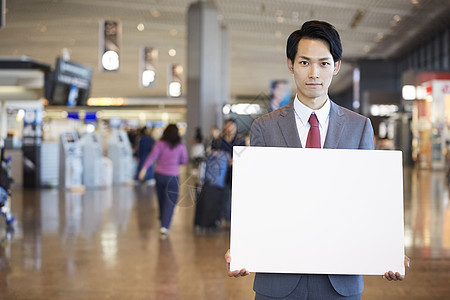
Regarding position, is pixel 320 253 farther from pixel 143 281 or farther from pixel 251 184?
pixel 143 281

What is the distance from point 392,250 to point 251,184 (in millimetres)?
445

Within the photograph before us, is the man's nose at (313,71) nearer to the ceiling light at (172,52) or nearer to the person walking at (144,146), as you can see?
the person walking at (144,146)

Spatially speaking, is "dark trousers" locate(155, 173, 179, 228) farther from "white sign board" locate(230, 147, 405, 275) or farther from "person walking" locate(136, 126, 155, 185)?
"person walking" locate(136, 126, 155, 185)

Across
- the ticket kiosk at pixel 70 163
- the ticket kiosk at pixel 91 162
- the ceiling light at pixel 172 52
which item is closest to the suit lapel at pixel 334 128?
the ticket kiosk at pixel 70 163

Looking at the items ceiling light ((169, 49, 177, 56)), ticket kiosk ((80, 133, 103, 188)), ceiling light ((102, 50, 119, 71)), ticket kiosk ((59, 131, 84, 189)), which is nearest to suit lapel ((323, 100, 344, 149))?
A: ticket kiosk ((59, 131, 84, 189))

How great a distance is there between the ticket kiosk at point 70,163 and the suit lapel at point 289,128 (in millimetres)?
12617

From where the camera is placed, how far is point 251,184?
5.71 ft

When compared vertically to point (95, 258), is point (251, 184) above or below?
above

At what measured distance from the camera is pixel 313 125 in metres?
1.86

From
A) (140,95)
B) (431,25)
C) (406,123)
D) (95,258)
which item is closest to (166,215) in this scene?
(95,258)

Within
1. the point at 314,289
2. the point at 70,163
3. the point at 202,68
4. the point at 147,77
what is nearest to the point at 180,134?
the point at 70,163

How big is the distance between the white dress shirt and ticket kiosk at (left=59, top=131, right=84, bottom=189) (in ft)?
41.4

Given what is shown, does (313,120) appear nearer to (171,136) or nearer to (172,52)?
(171,136)

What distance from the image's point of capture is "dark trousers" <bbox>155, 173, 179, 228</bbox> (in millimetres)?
7340
